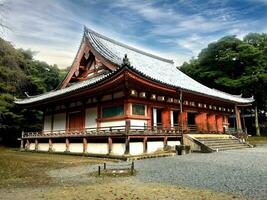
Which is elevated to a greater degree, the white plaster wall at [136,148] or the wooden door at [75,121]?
the wooden door at [75,121]

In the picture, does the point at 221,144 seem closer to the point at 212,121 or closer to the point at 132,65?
the point at 212,121

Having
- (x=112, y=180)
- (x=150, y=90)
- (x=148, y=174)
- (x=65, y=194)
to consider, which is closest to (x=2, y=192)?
(x=65, y=194)

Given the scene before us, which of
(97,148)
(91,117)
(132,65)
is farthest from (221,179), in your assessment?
(132,65)

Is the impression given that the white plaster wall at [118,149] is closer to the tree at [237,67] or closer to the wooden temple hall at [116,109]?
the wooden temple hall at [116,109]

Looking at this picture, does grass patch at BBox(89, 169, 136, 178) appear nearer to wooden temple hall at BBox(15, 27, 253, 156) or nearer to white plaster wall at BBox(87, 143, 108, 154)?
wooden temple hall at BBox(15, 27, 253, 156)

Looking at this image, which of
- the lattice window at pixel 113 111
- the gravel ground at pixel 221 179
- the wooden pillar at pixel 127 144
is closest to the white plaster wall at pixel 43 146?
the lattice window at pixel 113 111

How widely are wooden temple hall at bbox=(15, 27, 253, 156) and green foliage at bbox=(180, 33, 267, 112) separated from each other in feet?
39.5

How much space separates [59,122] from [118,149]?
37.3 feet

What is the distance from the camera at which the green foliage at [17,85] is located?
35.7 ft

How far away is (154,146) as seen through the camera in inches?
714

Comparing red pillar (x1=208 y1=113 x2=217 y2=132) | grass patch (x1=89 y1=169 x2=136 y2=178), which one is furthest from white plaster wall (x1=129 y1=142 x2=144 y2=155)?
red pillar (x1=208 y1=113 x2=217 y2=132)

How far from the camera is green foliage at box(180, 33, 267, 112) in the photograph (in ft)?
127

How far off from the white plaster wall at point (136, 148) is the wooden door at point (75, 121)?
7494 millimetres

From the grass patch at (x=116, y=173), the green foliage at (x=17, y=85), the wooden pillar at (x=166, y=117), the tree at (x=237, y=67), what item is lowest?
the grass patch at (x=116, y=173)
